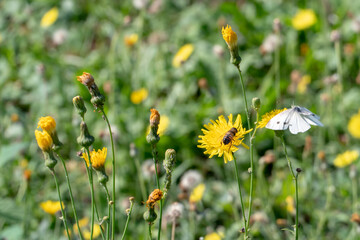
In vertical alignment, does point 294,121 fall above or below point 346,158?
below

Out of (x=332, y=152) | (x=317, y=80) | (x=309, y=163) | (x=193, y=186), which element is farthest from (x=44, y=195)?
(x=317, y=80)

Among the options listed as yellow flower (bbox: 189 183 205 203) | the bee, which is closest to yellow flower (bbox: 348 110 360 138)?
yellow flower (bbox: 189 183 205 203)

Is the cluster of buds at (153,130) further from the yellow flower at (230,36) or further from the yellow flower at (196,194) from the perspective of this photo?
the yellow flower at (196,194)

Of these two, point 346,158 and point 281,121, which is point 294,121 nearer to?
point 281,121

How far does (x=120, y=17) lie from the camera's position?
4609 mm

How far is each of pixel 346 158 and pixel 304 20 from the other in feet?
5.52

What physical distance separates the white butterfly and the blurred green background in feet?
3.16

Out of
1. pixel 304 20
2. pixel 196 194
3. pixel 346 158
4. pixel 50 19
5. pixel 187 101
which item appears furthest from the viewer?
pixel 50 19

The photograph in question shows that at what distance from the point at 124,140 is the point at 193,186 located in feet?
2.45

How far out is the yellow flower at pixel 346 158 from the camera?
100 inches

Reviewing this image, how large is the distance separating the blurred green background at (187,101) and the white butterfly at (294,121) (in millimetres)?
963

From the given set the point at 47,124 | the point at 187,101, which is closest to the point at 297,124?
the point at 47,124

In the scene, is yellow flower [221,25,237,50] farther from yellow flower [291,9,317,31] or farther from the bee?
yellow flower [291,9,317,31]

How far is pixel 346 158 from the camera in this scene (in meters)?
2.63
